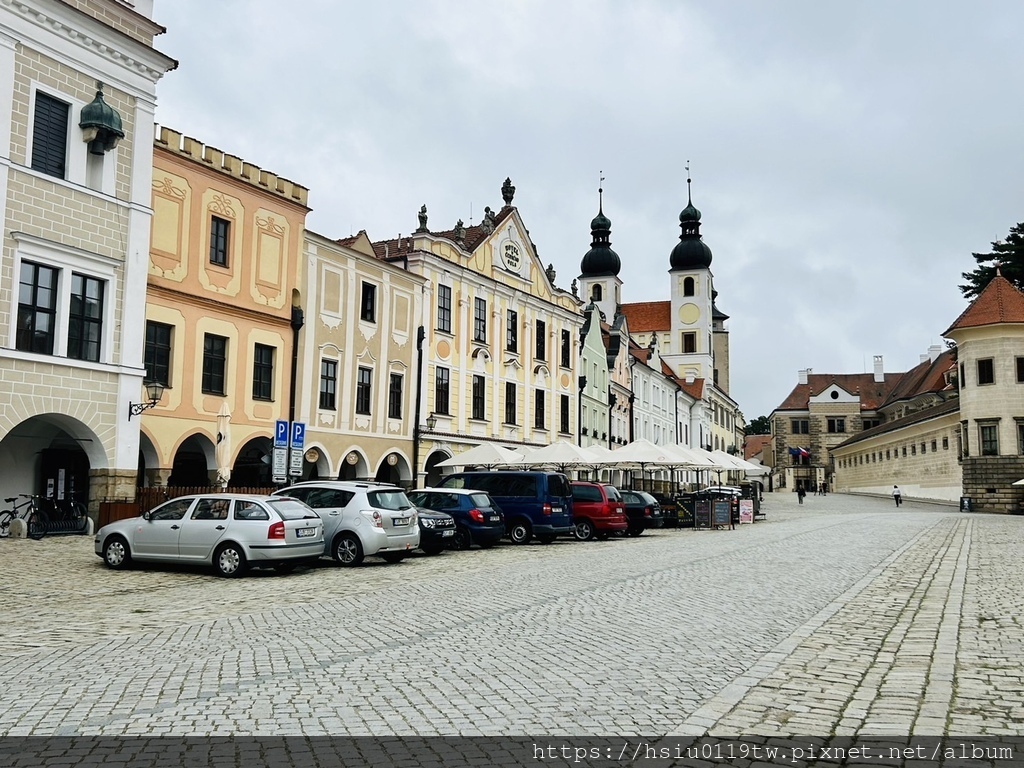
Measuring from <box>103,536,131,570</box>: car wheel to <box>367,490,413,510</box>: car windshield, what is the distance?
14.9ft

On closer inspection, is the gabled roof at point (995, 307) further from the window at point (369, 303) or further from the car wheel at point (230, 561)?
the car wheel at point (230, 561)

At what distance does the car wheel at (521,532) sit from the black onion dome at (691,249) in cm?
8577

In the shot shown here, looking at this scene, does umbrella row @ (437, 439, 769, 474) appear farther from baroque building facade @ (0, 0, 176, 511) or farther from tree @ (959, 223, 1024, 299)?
tree @ (959, 223, 1024, 299)

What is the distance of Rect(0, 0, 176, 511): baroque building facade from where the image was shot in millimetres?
21578

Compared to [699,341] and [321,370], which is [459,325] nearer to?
[321,370]

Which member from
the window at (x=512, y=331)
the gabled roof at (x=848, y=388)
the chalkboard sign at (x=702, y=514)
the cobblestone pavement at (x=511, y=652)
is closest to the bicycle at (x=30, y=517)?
the cobblestone pavement at (x=511, y=652)

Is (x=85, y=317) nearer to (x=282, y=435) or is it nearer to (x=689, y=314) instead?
(x=282, y=435)

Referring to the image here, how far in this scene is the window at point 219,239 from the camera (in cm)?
2825

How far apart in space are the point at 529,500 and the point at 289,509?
10.6 meters

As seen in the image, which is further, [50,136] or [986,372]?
[986,372]

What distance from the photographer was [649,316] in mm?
117188

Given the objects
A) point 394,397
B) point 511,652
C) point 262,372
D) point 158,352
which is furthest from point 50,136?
point 511,652

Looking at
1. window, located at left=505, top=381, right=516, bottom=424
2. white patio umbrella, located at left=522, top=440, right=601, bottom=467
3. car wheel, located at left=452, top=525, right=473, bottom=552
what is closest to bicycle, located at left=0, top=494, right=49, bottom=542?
car wheel, located at left=452, top=525, right=473, bottom=552

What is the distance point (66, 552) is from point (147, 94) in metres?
11.9
